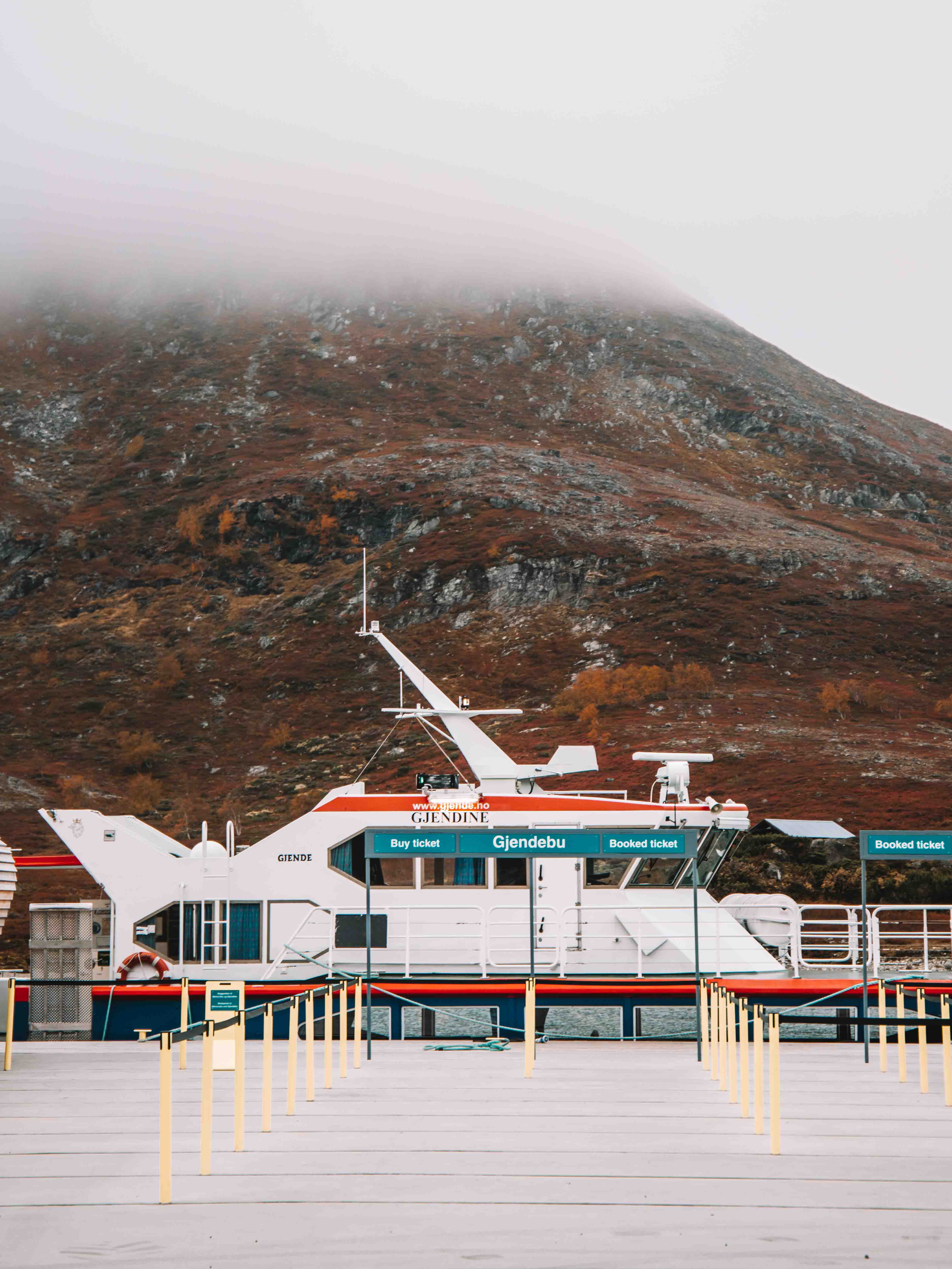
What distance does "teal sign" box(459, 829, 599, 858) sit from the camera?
1552 centimetres

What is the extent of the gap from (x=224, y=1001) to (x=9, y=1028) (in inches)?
111

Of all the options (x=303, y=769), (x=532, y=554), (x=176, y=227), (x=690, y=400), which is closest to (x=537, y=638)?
(x=532, y=554)

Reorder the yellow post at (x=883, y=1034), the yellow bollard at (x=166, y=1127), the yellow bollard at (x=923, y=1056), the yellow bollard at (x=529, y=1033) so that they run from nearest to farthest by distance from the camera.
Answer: the yellow bollard at (x=166, y=1127), the yellow bollard at (x=923, y=1056), the yellow bollard at (x=529, y=1033), the yellow post at (x=883, y=1034)

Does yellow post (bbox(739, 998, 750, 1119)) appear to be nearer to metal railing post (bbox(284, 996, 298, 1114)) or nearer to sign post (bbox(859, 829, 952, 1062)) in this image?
sign post (bbox(859, 829, 952, 1062))

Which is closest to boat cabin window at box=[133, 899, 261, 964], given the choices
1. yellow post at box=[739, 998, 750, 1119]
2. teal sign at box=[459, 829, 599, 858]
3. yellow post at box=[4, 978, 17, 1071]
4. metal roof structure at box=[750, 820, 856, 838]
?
yellow post at box=[4, 978, 17, 1071]

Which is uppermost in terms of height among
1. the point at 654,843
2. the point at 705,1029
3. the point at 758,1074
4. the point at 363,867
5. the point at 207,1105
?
the point at 654,843

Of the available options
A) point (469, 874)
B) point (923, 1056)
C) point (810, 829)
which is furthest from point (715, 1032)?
point (810, 829)

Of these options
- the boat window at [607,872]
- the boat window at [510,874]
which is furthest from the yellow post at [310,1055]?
the boat window at [607,872]

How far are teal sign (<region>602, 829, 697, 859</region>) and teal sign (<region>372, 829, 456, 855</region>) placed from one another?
76.0 inches

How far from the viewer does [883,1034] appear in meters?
14.8

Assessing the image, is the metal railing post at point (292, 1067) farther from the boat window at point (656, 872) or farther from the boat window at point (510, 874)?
the boat window at point (656, 872)

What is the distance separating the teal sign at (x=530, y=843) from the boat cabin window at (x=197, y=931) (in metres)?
4.91

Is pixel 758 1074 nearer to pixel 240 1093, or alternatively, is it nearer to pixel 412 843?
pixel 240 1093

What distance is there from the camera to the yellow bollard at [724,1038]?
515 inches
